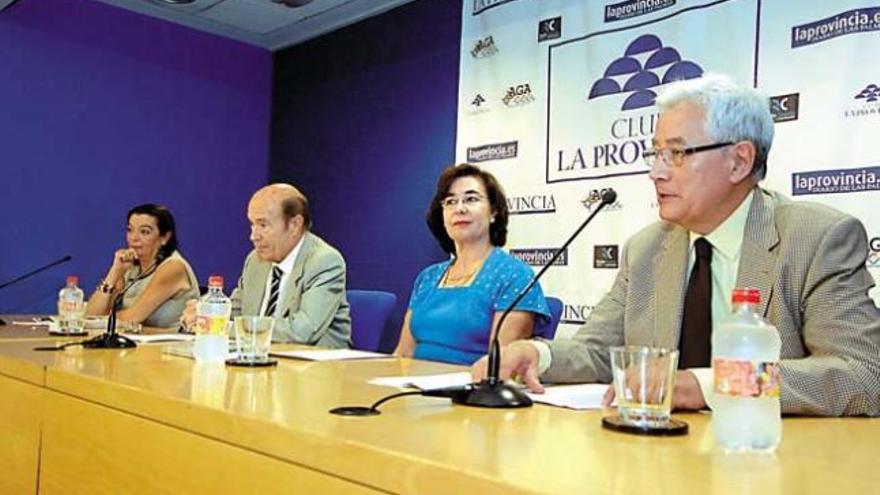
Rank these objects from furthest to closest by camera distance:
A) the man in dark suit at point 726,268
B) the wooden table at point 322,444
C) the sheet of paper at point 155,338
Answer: the sheet of paper at point 155,338
the man in dark suit at point 726,268
the wooden table at point 322,444

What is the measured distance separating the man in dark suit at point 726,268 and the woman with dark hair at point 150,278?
207 cm

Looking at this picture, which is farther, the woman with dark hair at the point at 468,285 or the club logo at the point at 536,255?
the club logo at the point at 536,255

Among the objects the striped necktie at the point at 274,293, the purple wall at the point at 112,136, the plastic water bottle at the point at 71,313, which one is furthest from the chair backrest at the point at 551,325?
the purple wall at the point at 112,136

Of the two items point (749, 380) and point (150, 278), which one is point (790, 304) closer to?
point (749, 380)

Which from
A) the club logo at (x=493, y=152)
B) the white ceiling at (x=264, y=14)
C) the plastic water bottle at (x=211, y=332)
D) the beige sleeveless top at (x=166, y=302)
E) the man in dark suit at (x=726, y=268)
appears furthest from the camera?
the white ceiling at (x=264, y=14)

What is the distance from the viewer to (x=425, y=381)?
134cm

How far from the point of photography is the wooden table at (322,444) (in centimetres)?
69

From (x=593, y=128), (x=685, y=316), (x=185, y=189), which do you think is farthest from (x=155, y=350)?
(x=185, y=189)

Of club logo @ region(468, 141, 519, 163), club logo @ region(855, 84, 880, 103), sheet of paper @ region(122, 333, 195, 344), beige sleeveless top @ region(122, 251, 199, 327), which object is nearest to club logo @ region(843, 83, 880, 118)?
club logo @ region(855, 84, 880, 103)

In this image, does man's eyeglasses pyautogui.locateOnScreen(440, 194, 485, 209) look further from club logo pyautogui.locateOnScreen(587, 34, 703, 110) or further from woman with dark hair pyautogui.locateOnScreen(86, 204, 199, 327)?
woman with dark hair pyautogui.locateOnScreen(86, 204, 199, 327)

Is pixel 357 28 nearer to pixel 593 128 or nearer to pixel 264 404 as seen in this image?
pixel 593 128

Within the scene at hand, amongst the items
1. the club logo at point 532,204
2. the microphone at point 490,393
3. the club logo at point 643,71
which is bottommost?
the microphone at point 490,393

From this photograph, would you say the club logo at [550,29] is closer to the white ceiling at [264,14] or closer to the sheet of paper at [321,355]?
the white ceiling at [264,14]

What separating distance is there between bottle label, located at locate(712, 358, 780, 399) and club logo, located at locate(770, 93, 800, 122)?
1.93 meters
